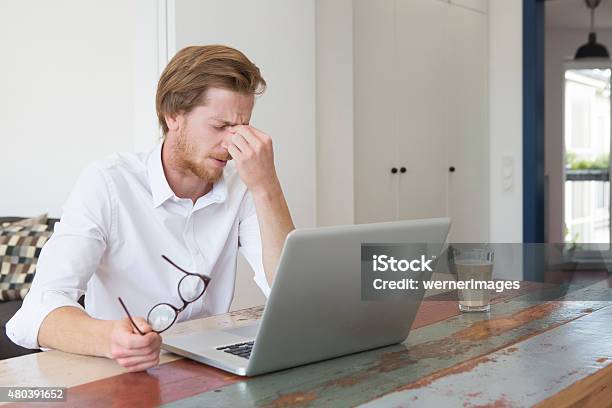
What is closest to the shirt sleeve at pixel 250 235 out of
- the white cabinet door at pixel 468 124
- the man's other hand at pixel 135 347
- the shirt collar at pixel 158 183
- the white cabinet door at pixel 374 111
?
the shirt collar at pixel 158 183

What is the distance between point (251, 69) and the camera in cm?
186

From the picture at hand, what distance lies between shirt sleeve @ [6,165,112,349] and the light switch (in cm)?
370

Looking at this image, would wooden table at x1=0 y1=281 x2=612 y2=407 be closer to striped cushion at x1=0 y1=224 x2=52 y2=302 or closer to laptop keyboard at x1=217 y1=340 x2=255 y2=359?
laptop keyboard at x1=217 y1=340 x2=255 y2=359

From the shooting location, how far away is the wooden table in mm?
A: 1076

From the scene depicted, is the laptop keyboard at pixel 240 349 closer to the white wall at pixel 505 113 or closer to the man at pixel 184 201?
the man at pixel 184 201

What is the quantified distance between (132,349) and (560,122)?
7370 millimetres

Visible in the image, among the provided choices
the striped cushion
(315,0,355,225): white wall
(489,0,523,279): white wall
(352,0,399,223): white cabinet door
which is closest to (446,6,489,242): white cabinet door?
(489,0,523,279): white wall

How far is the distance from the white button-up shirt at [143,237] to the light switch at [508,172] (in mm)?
3372

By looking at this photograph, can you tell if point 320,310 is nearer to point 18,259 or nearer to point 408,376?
point 408,376

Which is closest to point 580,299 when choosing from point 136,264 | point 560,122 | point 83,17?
point 136,264

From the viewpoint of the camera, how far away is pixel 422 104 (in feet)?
15.0

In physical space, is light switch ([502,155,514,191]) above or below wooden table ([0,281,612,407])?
above

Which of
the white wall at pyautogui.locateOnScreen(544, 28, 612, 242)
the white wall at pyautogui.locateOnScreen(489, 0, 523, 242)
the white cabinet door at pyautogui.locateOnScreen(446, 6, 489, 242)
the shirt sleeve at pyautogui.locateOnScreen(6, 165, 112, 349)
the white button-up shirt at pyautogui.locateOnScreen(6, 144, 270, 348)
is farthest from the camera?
the white wall at pyautogui.locateOnScreen(544, 28, 612, 242)

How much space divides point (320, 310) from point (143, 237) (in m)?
0.70
